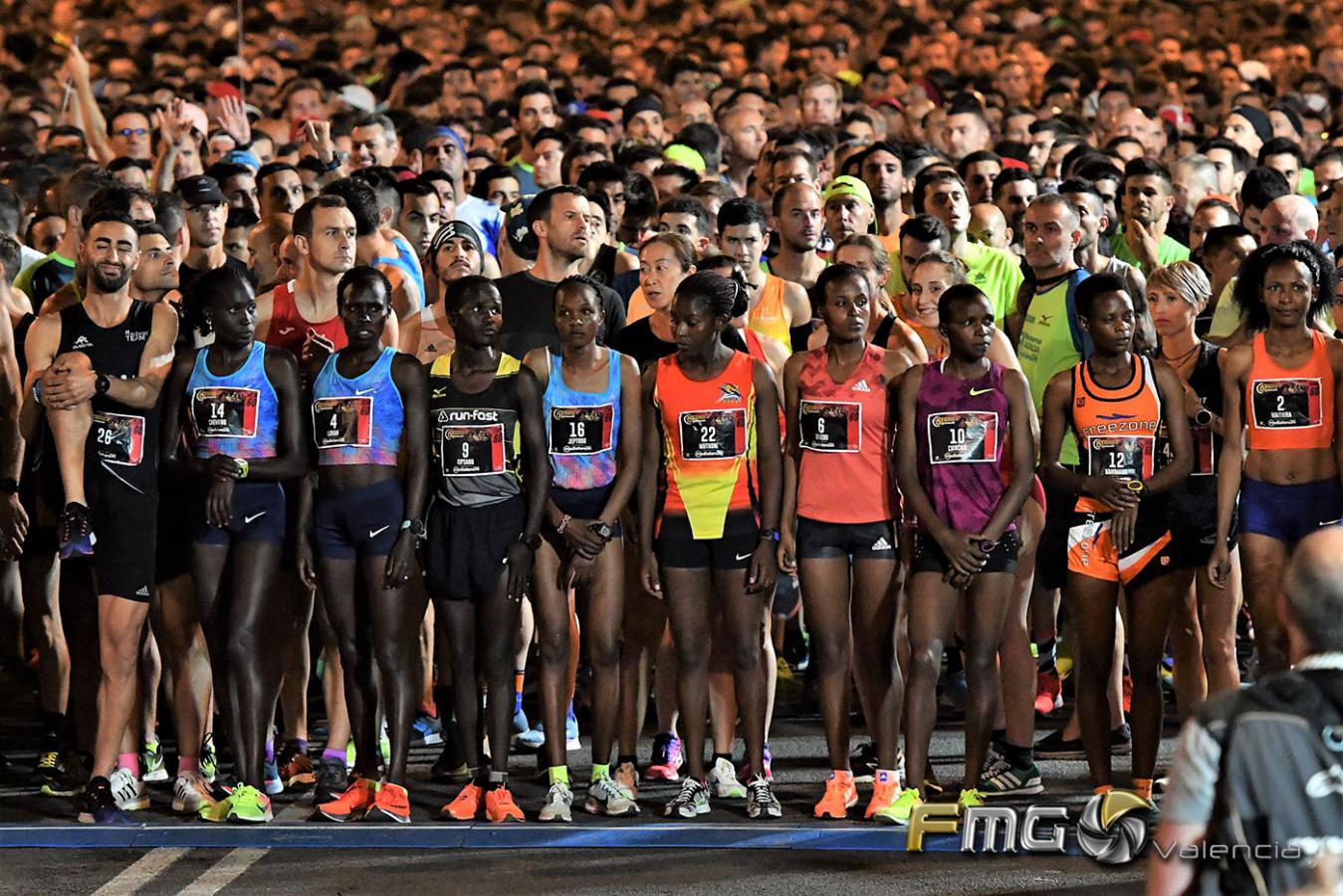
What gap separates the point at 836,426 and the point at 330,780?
8.01 feet

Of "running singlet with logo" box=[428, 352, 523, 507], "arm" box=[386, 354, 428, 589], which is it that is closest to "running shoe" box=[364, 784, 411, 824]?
"arm" box=[386, 354, 428, 589]

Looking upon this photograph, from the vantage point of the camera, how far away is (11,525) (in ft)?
27.8

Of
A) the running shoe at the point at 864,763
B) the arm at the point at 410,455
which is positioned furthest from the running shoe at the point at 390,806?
the running shoe at the point at 864,763

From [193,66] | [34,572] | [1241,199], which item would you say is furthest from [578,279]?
[193,66]

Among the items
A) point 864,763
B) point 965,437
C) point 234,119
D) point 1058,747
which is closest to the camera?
point 965,437

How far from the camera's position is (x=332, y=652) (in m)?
8.59

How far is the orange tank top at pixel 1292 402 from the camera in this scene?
7.89m

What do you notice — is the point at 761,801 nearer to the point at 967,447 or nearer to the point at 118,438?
the point at 967,447

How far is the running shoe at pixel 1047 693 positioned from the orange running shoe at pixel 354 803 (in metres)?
3.37

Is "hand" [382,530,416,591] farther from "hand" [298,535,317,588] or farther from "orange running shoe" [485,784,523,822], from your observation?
"orange running shoe" [485,784,523,822]

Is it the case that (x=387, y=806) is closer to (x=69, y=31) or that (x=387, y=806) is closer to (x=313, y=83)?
(x=313, y=83)

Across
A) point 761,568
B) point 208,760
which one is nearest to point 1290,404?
point 761,568

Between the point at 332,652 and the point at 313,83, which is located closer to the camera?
the point at 332,652

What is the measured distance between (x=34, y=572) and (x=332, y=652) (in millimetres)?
1451
